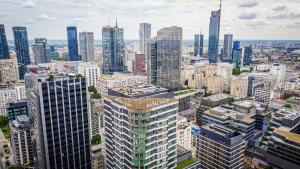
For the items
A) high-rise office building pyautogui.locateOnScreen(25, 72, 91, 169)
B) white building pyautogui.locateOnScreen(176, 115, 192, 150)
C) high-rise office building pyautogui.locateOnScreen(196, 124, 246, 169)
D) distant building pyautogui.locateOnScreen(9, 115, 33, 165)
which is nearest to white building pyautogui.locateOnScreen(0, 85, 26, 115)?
distant building pyautogui.locateOnScreen(9, 115, 33, 165)

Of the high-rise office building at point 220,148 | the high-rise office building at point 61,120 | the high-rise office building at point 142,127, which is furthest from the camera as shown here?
the high-rise office building at point 220,148

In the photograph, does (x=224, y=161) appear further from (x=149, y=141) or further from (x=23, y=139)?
(x=23, y=139)

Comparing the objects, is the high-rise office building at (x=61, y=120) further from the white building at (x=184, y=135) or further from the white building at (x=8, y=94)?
the white building at (x=8, y=94)

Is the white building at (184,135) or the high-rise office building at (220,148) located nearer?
the high-rise office building at (220,148)

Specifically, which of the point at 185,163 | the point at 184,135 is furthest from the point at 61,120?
the point at 184,135

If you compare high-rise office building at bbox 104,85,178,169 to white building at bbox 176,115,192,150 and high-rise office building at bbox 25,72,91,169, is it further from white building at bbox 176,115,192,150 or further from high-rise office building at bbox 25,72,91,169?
white building at bbox 176,115,192,150

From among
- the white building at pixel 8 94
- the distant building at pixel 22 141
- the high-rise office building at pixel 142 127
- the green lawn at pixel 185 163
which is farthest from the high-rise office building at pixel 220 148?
the white building at pixel 8 94
